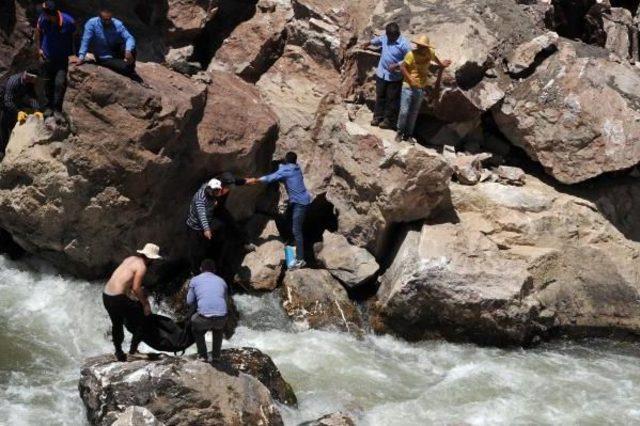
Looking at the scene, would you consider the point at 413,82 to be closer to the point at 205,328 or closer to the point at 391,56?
the point at 391,56

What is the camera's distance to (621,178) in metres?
13.8

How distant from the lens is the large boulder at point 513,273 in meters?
11.9

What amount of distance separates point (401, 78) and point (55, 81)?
5.26m

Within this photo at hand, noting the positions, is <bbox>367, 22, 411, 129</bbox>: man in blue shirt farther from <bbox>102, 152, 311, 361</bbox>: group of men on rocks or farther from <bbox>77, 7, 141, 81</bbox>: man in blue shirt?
<bbox>77, 7, 141, 81</bbox>: man in blue shirt

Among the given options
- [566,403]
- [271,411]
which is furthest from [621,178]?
[271,411]

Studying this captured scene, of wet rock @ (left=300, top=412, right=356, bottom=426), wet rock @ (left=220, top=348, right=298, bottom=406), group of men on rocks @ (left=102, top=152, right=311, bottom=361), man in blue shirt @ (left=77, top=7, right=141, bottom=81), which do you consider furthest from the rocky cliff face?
wet rock @ (left=300, top=412, right=356, bottom=426)

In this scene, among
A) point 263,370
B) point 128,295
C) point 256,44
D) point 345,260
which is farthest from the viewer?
point 256,44

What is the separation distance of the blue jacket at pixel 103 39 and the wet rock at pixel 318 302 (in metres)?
4.12

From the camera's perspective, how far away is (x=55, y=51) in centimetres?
1202

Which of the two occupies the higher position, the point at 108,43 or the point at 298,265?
the point at 108,43

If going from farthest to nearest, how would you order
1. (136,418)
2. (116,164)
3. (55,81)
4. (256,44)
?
(256,44), (55,81), (116,164), (136,418)

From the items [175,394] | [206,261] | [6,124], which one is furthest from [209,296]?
[6,124]

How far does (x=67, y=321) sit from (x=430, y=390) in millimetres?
5116

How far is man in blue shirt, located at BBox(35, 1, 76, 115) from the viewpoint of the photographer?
39.2ft
